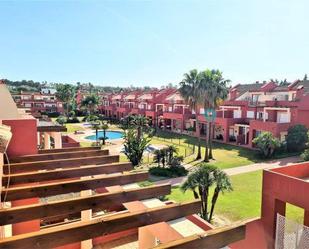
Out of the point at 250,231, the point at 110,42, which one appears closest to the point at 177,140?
the point at 110,42

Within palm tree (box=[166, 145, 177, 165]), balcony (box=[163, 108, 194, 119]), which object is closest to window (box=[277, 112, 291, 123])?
balcony (box=[163, 108, 194, 119])

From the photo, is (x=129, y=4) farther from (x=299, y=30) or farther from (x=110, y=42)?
(x=299, y=30)

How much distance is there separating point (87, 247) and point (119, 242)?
6.53ft

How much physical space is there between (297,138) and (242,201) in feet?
64.3

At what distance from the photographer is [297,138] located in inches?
1359

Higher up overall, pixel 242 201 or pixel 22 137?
pixel 22 137

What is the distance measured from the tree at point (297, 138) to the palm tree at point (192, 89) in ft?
41.3

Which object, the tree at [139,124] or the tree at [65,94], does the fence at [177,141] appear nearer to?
the tree at [139,124]

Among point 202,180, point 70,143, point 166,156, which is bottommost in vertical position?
point 166,156

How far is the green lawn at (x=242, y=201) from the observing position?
17388 millimetres

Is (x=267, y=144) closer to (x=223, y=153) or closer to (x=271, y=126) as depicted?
(x=271, y=126)

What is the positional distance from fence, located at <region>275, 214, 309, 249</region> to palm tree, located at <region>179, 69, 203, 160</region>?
72.8ft

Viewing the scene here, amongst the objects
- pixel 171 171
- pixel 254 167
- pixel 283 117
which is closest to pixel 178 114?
pixel 283 117

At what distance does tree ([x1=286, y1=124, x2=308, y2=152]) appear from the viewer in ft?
114
